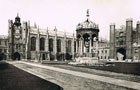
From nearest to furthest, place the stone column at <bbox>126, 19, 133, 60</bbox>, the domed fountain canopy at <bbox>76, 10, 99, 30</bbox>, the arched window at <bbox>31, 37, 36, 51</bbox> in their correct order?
the domed fountain canopy at <bbox>76, 10, 99, 30</bbox> → the stone column at <bbox>126, 19, 133, 60</bbox> → the arched window at <bbox>31, 37, 36, 51</bbox>

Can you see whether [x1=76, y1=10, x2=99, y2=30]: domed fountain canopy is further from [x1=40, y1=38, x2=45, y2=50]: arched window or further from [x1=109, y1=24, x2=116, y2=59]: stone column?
[x1=40, y1=38, x2=45, y2=50]: arched window

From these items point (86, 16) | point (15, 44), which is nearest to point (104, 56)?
point (15, 44)

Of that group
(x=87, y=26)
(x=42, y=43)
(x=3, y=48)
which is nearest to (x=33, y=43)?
(x=42, y=43)

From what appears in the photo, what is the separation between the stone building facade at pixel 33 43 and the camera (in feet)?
233

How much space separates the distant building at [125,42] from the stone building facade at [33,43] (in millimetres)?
20775

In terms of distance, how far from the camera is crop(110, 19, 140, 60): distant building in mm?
66125

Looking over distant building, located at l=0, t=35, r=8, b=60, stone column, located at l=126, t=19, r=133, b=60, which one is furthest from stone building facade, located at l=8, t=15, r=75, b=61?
stone column, located at l=126, t=19, r=133, b=60

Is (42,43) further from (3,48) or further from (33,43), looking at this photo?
(3,48)

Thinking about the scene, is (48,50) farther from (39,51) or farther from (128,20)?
(128,20)

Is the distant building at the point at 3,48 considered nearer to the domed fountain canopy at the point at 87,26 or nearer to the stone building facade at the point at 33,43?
the stone building facade at the point at 33,43

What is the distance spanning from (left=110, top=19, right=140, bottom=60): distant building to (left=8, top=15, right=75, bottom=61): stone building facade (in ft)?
68.2

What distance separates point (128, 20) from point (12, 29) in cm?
4451

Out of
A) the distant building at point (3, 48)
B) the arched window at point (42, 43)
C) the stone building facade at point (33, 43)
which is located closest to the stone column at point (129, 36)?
the stone building facade at point (33, 43)

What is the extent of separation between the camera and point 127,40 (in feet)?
224
